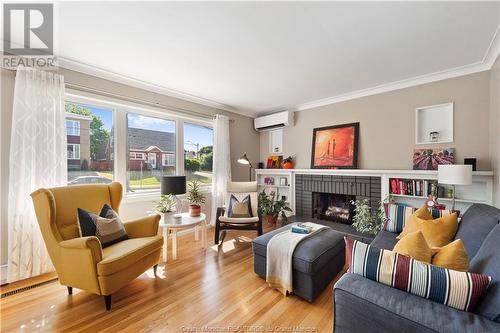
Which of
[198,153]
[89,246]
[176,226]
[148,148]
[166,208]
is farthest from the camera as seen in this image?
[198,153]

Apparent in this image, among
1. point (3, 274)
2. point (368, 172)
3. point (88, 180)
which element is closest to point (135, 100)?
point (88, 180)

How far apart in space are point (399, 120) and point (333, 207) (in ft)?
5.93

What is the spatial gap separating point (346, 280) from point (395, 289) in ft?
0.69

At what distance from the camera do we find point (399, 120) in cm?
322

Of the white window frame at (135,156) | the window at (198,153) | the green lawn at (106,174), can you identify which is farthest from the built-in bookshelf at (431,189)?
the green lawn at (106,174)

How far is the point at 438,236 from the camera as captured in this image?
1747mm

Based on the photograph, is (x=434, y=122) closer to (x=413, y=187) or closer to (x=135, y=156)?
(x=413, y=187)

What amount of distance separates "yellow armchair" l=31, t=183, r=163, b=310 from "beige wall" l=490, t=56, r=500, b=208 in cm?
361

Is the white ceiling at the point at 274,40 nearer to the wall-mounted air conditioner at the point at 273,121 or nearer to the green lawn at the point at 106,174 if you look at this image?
the wall-mounted air conditioner at the point at 273,121

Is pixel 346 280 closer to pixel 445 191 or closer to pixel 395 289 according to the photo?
pixel 395 289

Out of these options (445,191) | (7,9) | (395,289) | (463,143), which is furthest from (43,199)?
(463,143)

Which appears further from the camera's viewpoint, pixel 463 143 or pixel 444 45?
pixel 463 143

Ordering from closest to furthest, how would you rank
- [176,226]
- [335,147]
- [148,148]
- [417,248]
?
[417,248]
[176,226]
[148,148]
[335,147]

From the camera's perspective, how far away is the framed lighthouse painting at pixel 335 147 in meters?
3.64
